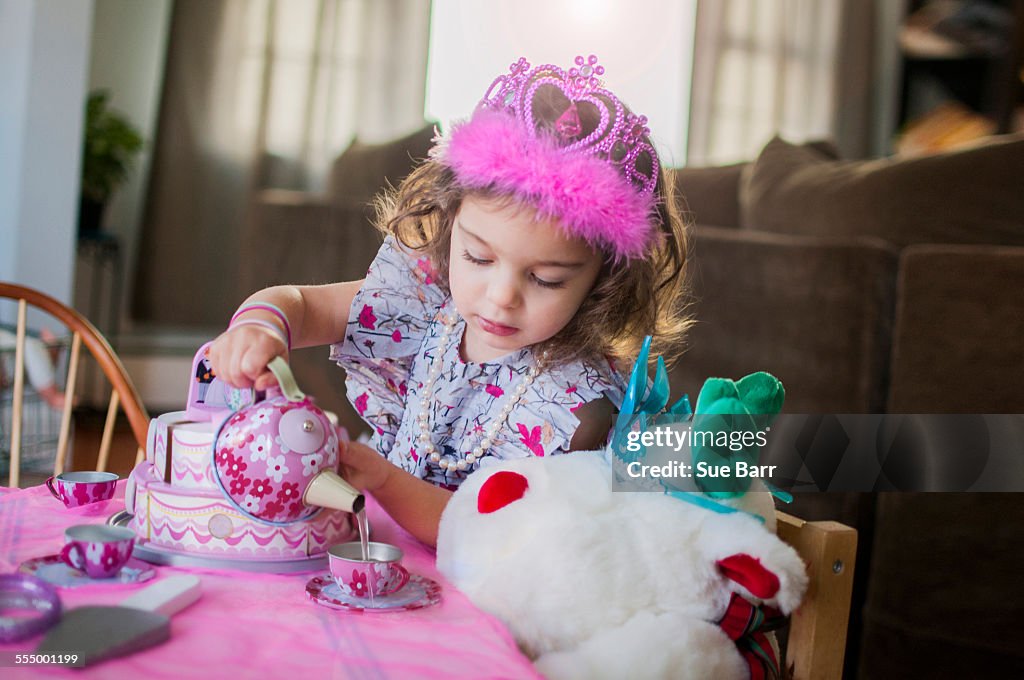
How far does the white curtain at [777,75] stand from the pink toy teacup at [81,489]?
4131 millimetres

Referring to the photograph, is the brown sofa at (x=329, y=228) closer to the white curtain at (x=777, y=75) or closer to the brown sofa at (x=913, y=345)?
the brown sofa at (x=913, y=345)

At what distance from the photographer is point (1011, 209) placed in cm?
157

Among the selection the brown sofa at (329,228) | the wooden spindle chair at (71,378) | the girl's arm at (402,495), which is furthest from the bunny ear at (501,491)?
the brown sofa at (329,228)

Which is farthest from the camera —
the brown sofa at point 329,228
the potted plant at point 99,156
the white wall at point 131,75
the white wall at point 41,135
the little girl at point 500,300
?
the white wall at point 131,75

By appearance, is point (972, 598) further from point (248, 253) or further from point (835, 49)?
point (835, 49)

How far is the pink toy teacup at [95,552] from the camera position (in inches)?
26.7

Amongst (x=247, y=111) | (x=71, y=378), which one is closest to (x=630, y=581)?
(x=71, y=378)

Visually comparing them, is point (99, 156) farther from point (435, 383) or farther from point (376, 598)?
point (376, 598)

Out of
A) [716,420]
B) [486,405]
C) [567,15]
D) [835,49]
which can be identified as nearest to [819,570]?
[716,420]

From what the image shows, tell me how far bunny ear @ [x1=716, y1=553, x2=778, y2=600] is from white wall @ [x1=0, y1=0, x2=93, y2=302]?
2763 millimetres

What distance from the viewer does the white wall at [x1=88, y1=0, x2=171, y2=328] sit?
12.7 feet

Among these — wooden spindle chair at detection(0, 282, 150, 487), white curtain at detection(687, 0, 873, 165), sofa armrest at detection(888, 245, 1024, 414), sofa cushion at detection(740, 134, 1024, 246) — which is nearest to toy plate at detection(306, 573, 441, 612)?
wooden spindle chair at detection(0, 282, 150, 487)

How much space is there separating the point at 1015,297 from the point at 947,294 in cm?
10

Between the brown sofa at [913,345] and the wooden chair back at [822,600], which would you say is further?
the brown sofa at [913,345]
